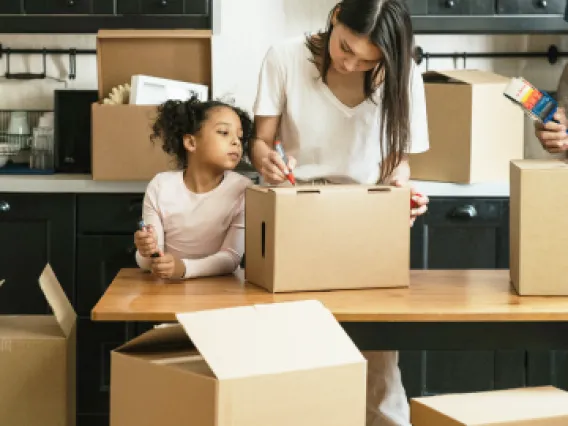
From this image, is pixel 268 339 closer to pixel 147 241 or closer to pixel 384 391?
pixel 147 241

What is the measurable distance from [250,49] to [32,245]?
1.17 m

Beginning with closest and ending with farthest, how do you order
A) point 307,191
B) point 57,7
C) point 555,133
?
point 307,191 → point 555,133 → point 57,7

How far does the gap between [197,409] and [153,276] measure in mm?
769

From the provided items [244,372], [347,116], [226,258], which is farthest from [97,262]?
[244,372]

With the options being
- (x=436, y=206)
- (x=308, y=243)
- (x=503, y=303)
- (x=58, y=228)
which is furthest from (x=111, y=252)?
(x=503, y=303)

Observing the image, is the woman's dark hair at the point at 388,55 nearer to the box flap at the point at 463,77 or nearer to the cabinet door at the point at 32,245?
the box flap at the point at 463,77

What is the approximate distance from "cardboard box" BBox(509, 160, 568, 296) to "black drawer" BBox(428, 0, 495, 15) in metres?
1.63

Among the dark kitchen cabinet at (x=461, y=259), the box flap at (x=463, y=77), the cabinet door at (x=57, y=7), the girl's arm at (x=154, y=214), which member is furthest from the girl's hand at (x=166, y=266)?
the cabinet door at (x=57, y=7)

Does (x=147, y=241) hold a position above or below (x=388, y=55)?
below

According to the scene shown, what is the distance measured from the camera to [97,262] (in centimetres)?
362

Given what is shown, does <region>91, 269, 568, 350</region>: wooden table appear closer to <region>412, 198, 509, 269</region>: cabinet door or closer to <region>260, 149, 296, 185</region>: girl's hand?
<region>260, 149, 296, 185</region>: girl's hand

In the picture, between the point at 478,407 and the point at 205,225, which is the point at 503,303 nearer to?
the point at 478,407

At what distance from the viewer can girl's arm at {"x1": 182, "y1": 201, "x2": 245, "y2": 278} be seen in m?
2.37

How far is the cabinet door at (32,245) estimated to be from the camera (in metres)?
3.60
